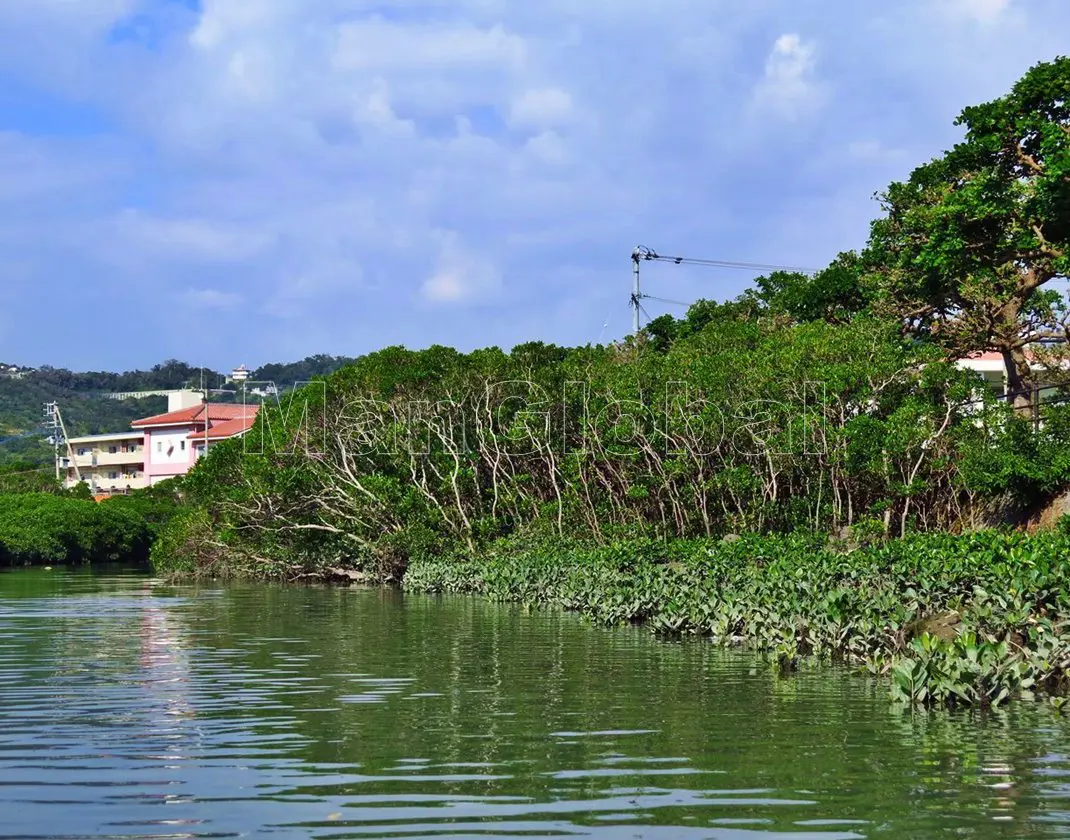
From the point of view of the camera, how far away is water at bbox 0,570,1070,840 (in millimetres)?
8766

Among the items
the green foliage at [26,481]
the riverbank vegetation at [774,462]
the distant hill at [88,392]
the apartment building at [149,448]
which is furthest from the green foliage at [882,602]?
the distant hill at [88,392]

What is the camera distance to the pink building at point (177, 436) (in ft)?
327

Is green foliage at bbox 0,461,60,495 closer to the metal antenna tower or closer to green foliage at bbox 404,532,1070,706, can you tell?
the metal antenna tower

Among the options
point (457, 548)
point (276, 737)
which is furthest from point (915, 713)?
point (457, 548)

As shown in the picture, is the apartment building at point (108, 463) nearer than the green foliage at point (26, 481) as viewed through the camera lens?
No

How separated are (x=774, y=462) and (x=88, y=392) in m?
129

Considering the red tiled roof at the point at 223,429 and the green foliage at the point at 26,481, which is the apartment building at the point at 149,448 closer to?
the red tiled roof at the point at 223,429

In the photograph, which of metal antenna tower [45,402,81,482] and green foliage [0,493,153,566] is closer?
green foliage [0,493,153,566]

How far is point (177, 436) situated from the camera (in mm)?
102438

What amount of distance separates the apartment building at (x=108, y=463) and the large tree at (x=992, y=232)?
8023 cm

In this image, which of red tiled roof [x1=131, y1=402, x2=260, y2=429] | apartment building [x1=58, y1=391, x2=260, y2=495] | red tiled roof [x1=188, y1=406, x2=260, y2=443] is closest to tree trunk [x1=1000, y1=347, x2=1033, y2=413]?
red tiled roof [x1=188, y1=406, x2=260, y2=443]

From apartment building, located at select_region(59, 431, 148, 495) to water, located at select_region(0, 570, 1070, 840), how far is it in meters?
89.5

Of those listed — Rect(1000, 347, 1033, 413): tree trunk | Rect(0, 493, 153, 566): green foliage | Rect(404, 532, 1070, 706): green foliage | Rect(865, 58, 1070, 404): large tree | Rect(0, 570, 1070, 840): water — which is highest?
Rect(865, 58, 1070, 404): large tree

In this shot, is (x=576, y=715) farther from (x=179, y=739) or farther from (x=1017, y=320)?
(x=1017, y=320)
